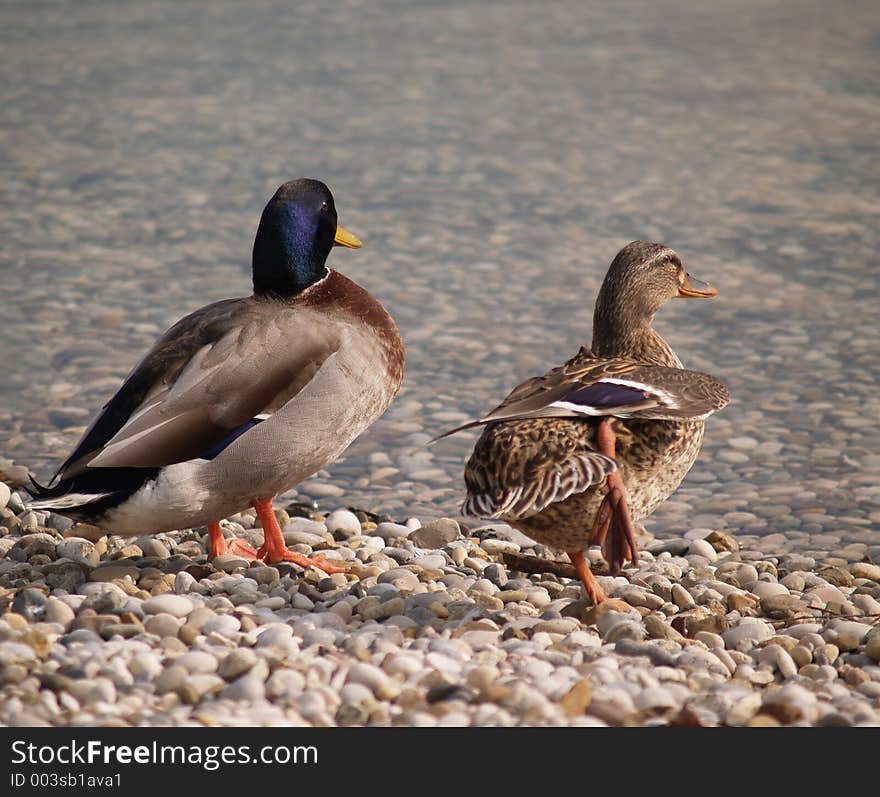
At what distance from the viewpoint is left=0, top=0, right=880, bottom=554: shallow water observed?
6.49m

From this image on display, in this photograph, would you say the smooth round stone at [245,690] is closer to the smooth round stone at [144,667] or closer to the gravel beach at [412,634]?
the gravel beach at [412,634]

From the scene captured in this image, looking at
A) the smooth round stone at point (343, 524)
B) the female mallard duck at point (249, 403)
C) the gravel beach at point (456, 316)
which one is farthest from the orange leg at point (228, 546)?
the smooth round stone at point (343, 524)

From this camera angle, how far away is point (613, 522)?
3924 millimetres

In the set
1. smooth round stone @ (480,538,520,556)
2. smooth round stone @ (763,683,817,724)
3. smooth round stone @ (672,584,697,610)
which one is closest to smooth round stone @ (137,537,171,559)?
smooth round stone @ (480,538,520,556)

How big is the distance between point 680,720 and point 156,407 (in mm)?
1694

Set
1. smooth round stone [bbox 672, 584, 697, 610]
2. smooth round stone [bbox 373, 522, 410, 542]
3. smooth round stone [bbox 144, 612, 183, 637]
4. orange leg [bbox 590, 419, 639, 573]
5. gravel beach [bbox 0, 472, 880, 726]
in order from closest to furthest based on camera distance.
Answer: gravel beach [bbox 0, 472, 880, 726], smooth round stone [bbox 144, 612, 183, 637], orange leg [bbox 590, 419, 639, 573], smooth round stone [bbox 672, 584, 697, 610], smooth round stone [bbox 373, 522, 410, 542]

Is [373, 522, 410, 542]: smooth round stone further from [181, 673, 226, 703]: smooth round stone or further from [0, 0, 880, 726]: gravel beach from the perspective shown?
[181, 673, 226, 703]: smooth round stone

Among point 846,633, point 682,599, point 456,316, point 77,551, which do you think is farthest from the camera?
point 456,316

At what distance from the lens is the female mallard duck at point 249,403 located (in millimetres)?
4039

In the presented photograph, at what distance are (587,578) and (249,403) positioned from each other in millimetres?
1073

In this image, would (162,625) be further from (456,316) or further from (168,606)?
(456,316)

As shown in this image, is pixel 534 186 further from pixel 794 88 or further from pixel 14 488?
pixel 14 488

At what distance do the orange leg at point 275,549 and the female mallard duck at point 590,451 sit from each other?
674 mm

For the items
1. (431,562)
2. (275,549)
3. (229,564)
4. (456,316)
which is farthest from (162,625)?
(456,316)
